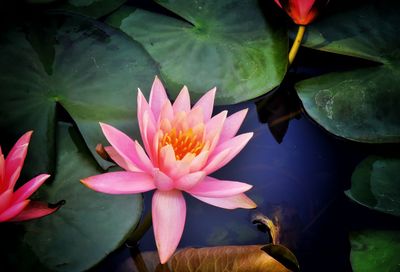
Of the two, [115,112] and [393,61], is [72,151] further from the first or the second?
[393,61]

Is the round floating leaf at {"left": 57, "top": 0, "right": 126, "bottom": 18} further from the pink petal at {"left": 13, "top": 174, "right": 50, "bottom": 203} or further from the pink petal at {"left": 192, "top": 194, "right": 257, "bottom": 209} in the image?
the pink petal at {"left": 192, "top": 194, "right": 257, "bottom": 209}

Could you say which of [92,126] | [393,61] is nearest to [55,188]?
[92,126]

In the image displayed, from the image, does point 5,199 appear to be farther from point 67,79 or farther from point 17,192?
point 67,79

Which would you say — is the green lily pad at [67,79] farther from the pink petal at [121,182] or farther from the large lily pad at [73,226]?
the pink petal at [121,182]

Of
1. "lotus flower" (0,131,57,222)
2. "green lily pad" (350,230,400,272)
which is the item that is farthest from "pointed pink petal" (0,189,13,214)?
"green lily pad" (350,230,400,272)

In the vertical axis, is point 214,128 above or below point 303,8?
below

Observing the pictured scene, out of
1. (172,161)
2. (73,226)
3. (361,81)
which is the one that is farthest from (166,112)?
(361,81)
